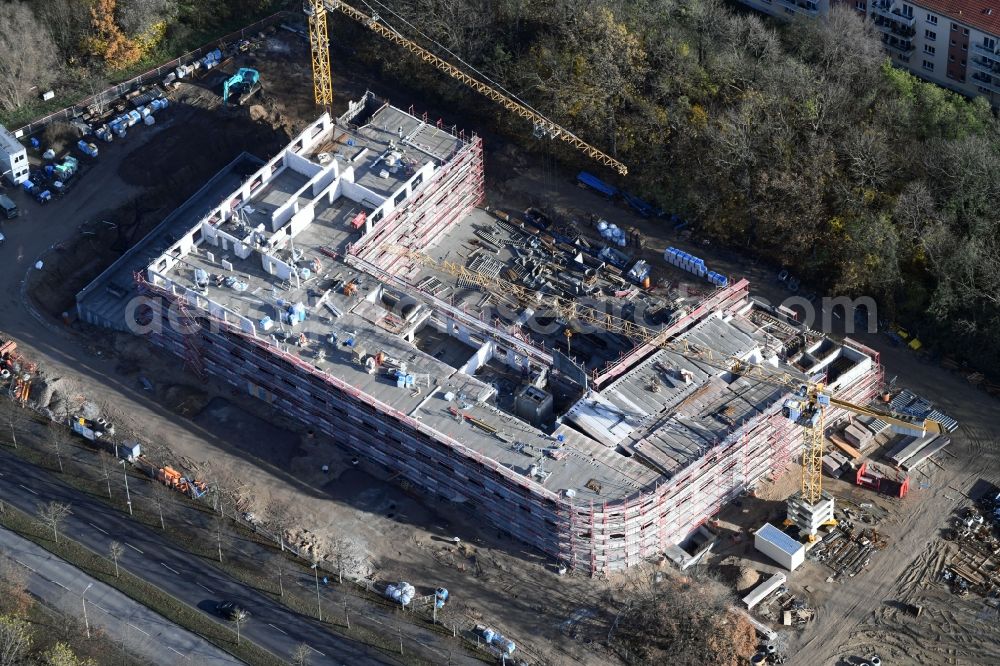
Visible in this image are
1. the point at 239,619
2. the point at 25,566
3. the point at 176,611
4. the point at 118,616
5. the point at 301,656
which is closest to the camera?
the point at 301,656

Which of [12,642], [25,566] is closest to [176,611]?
[12,642]

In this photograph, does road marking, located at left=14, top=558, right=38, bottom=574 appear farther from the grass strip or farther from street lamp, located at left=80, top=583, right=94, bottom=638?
street lamp, located at left=80, top=583, right=94, bottom=638

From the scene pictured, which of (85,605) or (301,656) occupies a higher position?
(85,605)

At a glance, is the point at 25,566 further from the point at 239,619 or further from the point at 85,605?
the point at 239,619

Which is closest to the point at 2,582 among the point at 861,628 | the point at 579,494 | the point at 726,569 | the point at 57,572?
the point at 57,572

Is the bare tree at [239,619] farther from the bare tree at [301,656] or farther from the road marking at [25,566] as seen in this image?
the road marking at [25,566]

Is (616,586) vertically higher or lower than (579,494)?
lower

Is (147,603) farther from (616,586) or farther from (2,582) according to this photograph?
(616,586)
